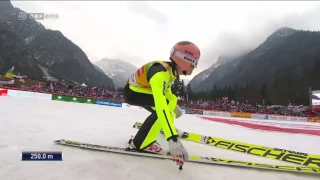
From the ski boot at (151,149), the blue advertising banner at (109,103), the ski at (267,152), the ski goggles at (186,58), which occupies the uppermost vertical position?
the ski goggles at (186,58)

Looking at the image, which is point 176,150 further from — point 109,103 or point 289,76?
point 289,76

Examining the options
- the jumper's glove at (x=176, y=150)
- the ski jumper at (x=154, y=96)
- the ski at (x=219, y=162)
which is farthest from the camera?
the ski at (x=219, y=162)

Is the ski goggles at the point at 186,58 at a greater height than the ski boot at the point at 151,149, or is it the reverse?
the ski goggles at the point at 186,58

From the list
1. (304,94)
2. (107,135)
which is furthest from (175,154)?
(304,94)

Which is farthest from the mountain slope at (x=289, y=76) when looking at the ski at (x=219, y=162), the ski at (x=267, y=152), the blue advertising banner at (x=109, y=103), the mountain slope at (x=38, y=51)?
the ski at (x=219, y=162)

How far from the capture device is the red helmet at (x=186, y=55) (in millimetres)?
3039

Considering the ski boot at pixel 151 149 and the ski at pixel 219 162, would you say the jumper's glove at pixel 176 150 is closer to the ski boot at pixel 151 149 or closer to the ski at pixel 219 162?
the ski at pixel 219 162

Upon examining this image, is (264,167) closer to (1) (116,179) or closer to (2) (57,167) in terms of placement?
(1) (116,179)

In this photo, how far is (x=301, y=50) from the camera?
106562 mm

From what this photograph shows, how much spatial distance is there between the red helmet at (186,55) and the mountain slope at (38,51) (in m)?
95.8

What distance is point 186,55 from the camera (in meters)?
3.04

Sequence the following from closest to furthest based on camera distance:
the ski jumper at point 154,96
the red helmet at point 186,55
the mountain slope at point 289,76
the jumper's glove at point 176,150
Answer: the jumper's glove at point 176,150
the ski jumper at point 154,96
the red helmet at point 186,55
the mountain slope at point 289,76

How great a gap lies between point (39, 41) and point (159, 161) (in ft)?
488

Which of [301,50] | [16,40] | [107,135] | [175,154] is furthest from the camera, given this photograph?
[301,50]
